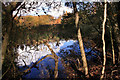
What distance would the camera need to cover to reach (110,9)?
4.71 m

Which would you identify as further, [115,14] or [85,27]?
[85,27]

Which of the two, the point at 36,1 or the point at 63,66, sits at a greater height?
the point at 36,1

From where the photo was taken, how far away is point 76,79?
4840mm

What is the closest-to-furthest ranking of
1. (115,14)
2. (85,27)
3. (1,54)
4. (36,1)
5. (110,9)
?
(1,54) → (36,1) → (115,14) → (110,9) → (85,27)

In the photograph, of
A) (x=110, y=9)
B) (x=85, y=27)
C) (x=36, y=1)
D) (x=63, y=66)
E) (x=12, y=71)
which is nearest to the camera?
(x=36, y=1)

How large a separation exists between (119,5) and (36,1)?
148 inches

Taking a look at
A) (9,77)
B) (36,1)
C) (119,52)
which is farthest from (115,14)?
(9,77)

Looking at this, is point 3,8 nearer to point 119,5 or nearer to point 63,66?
point 119,5

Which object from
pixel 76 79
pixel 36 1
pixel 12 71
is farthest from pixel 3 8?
pixel 76 79

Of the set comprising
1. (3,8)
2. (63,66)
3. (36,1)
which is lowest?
(63,66)

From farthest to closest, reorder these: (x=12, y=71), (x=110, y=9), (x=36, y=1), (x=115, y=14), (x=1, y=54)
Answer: (x=110, y=9) → (x=115, y=14) → (x=12, y=71) → (x=36, y=1) → (x=1, y=54)

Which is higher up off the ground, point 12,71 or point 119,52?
point 119,52

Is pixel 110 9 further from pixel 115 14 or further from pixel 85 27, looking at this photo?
pixel 85 27

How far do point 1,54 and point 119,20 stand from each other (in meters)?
4.92
